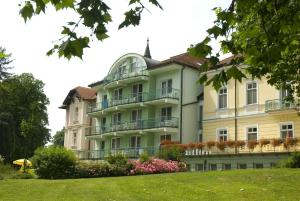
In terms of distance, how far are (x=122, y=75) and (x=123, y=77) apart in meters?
0.65

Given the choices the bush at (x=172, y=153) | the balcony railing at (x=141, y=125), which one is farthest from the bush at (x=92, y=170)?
the balcony railing at (x=141, y=125)

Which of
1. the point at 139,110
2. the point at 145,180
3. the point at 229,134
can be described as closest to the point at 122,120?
the point at 139,110

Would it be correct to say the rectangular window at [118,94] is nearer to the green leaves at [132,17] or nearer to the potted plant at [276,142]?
the potted plant at [276,142]

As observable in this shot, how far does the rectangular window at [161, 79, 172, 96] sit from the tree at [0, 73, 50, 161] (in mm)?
18046

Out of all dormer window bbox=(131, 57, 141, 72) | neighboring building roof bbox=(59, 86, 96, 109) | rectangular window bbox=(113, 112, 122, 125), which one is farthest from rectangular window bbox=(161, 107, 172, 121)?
neighboring building roof bbox=(59, 86, 96, 109)

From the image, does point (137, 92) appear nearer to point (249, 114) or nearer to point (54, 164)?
point (249, 114)

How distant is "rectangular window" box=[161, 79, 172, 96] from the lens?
44.8 metres

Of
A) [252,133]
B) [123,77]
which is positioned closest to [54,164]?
[252,133]

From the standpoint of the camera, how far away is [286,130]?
34.9 meters

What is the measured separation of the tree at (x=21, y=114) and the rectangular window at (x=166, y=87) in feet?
59.2

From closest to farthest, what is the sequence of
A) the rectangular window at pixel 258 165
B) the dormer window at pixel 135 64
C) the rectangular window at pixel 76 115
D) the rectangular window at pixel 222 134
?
the rectangular window at pixel 258 165 < the rectangular window at pixel 222 134 < the dormer window at pixel 135 64 < the rectangular window at pixel 76 115

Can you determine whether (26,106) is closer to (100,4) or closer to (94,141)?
(94,141)

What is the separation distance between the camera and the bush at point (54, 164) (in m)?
27.5

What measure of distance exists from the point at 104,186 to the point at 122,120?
105 ft
